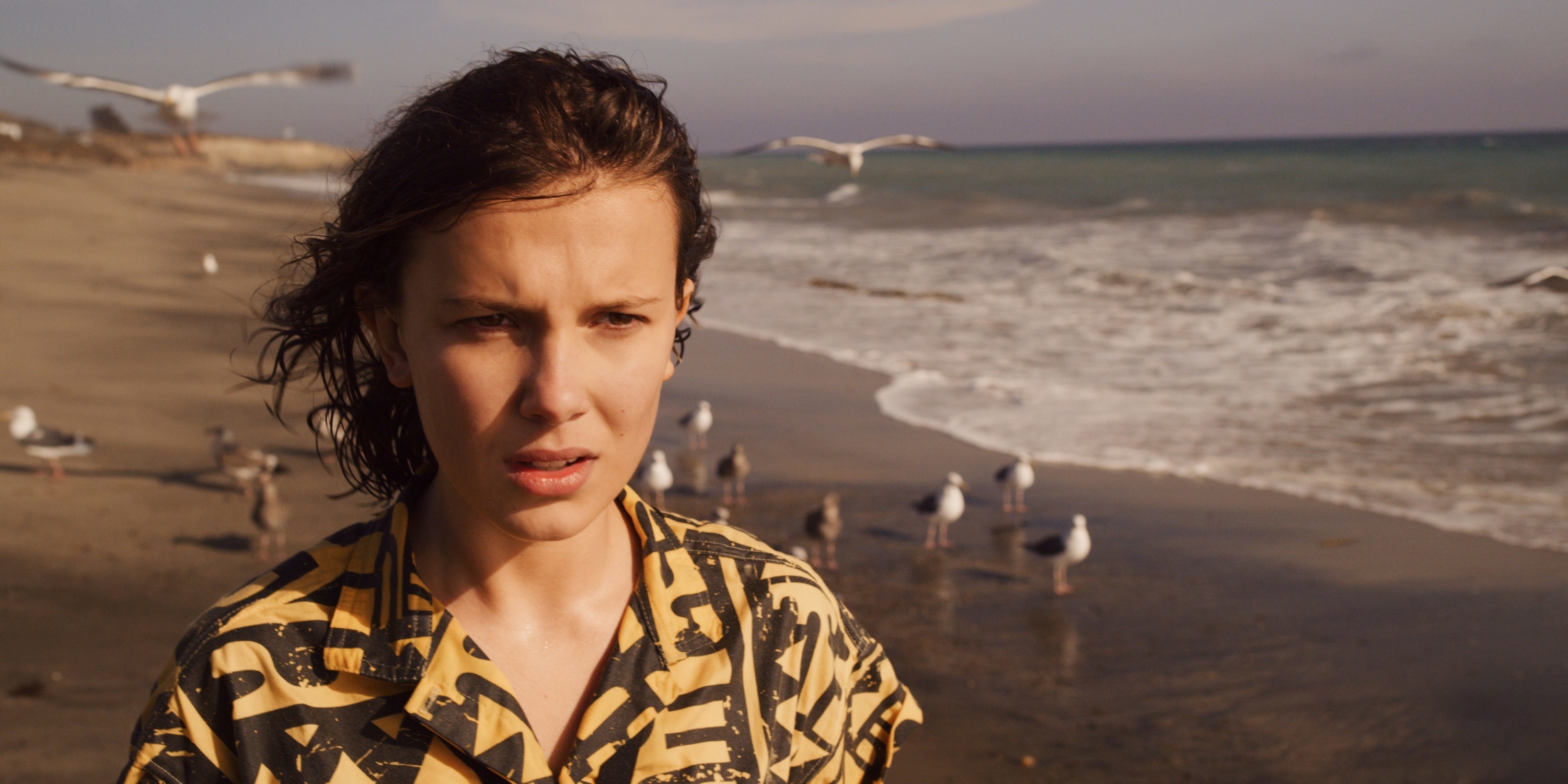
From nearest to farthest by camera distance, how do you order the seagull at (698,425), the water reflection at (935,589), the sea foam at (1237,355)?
1. the water reflection at (935,589)
2. the sea foam at (1237,355)
3. the seagull at (698,425)

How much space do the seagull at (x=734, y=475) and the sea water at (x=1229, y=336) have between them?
9.30ft

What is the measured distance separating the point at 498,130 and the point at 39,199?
107 ft

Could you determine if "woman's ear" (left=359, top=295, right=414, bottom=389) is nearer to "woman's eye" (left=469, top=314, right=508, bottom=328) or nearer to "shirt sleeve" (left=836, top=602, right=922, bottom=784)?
"woman's eye" (left=469, top=314, right=508, bottom=328)

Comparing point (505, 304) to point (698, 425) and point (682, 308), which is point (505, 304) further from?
point (698, 425)

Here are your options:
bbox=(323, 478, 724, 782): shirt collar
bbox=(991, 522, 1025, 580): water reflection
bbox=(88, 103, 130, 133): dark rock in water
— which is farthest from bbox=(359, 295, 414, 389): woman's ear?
bbox=(88, 103, 130, 133): dark rock in water

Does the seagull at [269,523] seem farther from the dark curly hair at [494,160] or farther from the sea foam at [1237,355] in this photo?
the sea foam at [1237,355]

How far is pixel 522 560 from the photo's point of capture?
162 cm

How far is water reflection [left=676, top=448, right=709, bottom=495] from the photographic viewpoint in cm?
958

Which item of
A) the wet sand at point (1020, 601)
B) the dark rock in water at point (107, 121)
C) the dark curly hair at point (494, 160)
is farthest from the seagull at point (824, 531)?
the dark rock in water at point (107, 121)


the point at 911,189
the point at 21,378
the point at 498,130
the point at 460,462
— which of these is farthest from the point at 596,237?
the point at 911,189

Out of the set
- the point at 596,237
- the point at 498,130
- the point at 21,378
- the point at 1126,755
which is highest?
the point at 498,130

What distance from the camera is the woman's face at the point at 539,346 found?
140 cm

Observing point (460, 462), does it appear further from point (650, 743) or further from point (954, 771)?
point (954, 771)

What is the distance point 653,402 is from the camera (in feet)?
5.07
